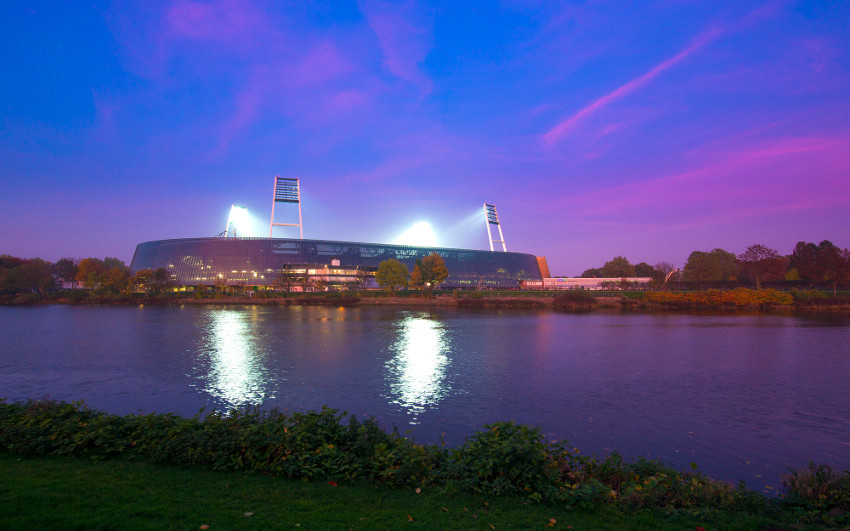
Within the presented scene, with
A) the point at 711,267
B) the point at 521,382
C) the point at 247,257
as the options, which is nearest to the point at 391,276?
the point at 247,257

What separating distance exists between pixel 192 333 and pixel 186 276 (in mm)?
99031

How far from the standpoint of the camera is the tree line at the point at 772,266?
84.3 metres

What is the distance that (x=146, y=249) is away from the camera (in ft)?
437

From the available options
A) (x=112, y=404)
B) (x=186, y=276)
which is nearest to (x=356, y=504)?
(x=112, y=404)

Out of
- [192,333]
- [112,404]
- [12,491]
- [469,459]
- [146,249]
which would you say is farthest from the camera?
[146,249]

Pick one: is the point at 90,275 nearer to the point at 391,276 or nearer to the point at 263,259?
the point at 263,259

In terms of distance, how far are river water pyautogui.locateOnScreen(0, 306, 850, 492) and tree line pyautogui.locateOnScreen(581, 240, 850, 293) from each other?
60243 mm

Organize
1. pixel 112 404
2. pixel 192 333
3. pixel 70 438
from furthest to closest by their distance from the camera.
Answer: pixel 192 333
pixel 112 404
pixel 70 438

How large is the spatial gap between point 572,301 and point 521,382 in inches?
2126

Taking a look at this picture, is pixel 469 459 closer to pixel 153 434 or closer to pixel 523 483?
pixel 523 483

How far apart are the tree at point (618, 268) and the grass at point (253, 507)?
6995 inches

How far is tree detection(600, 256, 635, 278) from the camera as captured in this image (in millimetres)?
173125

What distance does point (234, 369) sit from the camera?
21.2m

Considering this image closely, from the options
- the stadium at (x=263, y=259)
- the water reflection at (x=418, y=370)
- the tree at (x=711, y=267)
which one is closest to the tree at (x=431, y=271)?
the stadium at (x=263, y=259)
